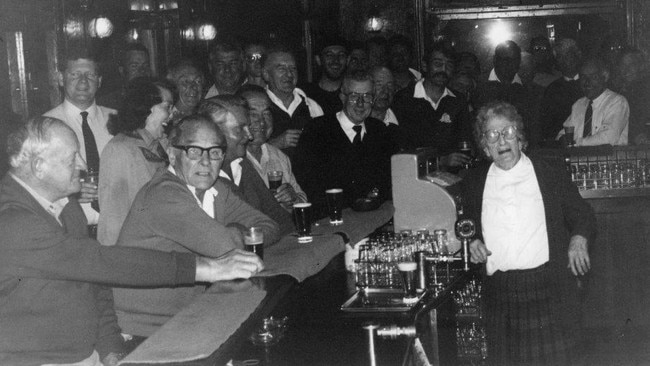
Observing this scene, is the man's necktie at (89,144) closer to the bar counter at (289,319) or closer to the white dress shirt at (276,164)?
the white dress shirt at (276,164)

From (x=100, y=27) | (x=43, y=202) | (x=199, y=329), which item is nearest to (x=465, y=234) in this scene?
(x=199, y=329)

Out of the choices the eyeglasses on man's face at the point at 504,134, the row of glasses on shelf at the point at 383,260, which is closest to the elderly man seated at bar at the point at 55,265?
the row of glasses on shelf at the point at 383,260

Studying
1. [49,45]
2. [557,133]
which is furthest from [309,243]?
[557,133]

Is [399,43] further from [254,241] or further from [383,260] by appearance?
[254,241]

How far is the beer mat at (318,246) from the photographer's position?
377cm

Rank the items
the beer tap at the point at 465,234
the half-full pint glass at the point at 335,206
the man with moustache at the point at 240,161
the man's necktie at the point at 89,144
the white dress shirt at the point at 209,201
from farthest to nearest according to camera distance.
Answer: the man's necktie at the point at 89,144 < the man with moustache at the point at 240,161 < the half-full pint glass at the point at 335,206 < the beer tap at the point at 465,234 < the white dress shirt at the point at 209,201

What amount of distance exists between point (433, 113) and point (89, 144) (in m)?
3.74

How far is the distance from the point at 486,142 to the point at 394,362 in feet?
4.86

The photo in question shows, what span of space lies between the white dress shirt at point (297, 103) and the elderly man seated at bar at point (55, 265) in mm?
3931

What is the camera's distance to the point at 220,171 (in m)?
4.81

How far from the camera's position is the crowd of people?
313cm

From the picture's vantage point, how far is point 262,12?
35.7 ft

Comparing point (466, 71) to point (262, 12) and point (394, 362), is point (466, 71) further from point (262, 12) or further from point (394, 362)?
point (394, 362)

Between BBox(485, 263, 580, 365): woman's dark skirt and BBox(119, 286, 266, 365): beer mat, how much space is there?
178 cm
